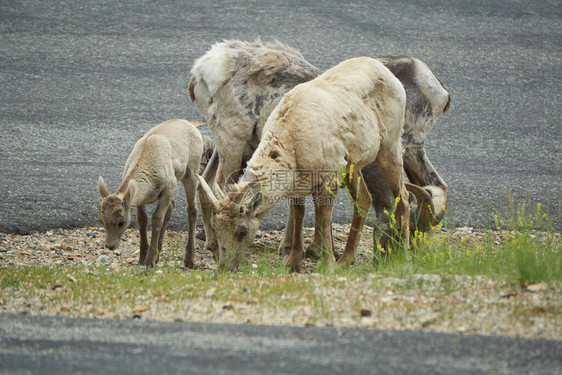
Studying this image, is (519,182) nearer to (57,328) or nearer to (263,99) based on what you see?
(263,99)

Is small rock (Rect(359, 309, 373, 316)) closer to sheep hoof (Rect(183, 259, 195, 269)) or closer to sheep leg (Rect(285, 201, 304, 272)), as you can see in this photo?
sheep leg (Rect(285, 201, 304, 272))

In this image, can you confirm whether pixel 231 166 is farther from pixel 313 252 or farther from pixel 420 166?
pixel 420 166

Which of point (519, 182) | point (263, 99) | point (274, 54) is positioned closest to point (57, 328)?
point (263, 99)

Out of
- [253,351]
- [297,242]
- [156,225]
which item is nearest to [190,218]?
[156,225]

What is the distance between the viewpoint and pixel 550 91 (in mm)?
19109

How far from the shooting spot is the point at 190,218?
10273 mm

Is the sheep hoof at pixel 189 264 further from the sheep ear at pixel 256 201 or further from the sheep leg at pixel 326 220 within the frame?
the sheep ear at pixel 256 201

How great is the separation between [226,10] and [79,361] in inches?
687

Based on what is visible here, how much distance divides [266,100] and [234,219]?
3070 millimetres

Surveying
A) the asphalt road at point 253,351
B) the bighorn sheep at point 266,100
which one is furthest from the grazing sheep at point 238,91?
the asphalt road at point 253,351

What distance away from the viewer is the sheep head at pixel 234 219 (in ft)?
25.7

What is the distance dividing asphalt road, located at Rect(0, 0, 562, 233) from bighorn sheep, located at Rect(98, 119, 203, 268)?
152 centimetres

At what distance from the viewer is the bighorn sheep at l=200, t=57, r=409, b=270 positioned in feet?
26.1

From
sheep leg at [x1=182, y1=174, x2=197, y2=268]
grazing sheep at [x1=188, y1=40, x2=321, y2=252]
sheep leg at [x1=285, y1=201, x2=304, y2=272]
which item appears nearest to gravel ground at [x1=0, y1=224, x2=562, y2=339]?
sheep leg at [x1=285, y1=201, x2=304, y2=272]
